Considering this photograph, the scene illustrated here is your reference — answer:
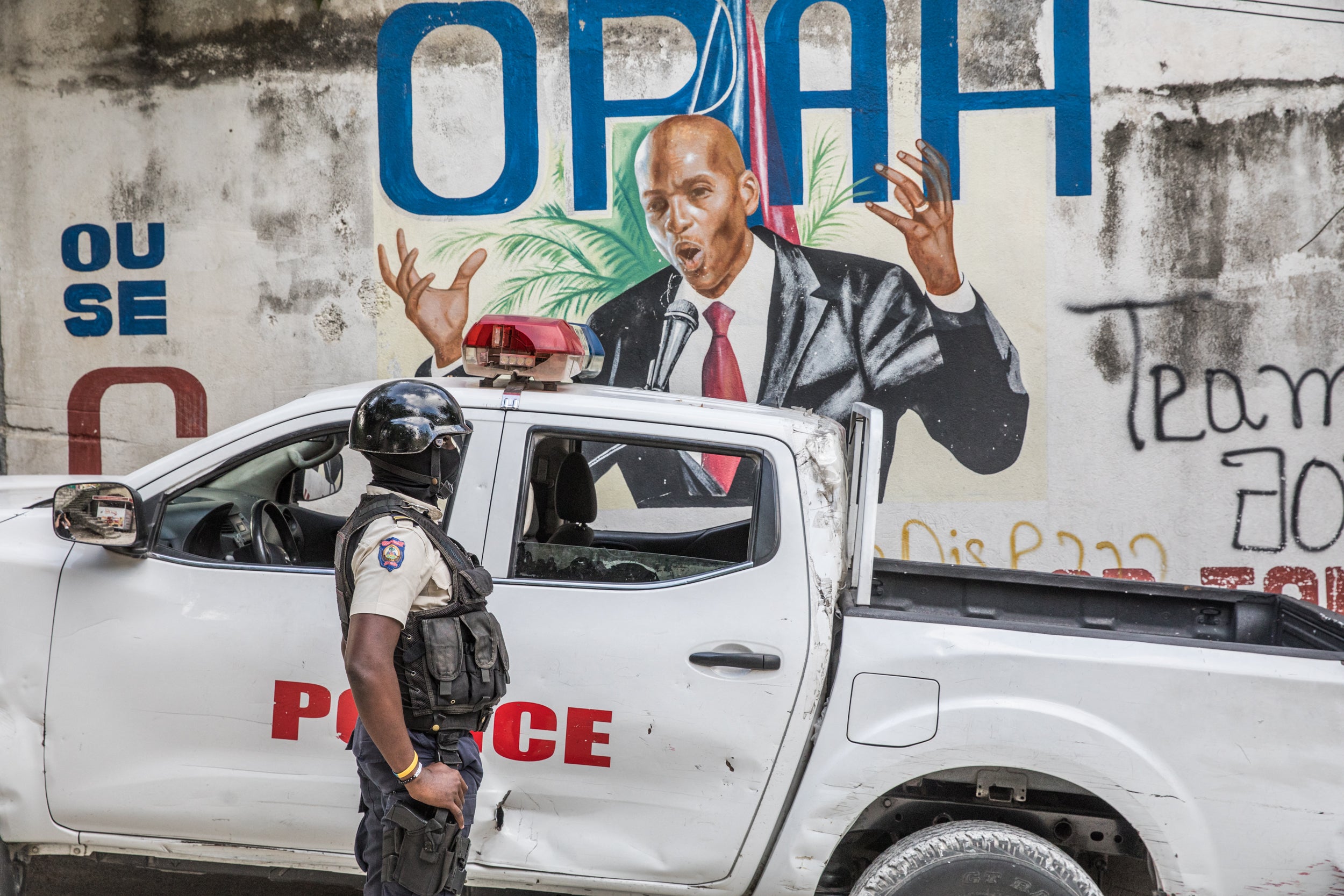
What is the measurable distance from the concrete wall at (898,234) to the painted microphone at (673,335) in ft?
1.55

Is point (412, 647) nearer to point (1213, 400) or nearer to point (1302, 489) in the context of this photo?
point (1213, 400)

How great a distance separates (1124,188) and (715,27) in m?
2.26

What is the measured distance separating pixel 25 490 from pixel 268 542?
41.2 inches

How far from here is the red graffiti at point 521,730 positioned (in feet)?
8.51

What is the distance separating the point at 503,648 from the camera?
86.6 inches

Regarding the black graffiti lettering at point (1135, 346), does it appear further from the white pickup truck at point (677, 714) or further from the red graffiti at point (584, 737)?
the red graffiti at point (584, 737)

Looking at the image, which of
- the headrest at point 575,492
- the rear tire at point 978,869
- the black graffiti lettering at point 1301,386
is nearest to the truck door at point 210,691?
the headrest at point 575,492

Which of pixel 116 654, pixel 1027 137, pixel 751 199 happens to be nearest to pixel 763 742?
pixel 116 654

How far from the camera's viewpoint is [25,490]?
338cm

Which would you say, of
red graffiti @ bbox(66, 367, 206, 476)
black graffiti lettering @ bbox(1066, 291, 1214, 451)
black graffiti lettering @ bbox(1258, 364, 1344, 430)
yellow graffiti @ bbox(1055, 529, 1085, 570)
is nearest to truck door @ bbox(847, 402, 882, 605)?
yellow graffiti @ bbox(1055, 529, 1085, 570)

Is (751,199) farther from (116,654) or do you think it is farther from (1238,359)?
(116,654)

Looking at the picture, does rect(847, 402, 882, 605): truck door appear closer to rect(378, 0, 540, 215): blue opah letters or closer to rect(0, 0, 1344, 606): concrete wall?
rect(0, 0, 1344, 606): concrete wall

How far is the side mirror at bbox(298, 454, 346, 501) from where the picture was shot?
3.36 metres

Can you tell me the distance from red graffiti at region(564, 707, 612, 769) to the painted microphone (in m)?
3.14
